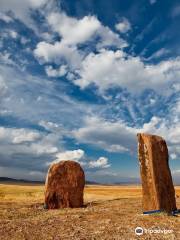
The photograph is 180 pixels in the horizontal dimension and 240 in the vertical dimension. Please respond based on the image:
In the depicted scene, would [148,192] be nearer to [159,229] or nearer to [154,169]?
[154,169]

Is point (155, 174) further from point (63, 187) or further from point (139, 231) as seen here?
point (63, 187)

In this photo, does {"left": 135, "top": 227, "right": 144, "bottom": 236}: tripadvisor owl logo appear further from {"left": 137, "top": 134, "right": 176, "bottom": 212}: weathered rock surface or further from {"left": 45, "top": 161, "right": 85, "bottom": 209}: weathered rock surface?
{"left": 45, "top": 161, "right": 85, "bottom": 209}: weathered rock surface

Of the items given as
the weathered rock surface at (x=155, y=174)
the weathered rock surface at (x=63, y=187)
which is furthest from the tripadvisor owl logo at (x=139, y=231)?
the weathered rock surface at (x=63, y=187)

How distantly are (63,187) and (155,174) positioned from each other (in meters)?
7.03

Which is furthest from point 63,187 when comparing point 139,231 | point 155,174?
point 139,231

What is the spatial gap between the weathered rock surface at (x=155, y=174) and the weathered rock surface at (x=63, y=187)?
595 centimetres

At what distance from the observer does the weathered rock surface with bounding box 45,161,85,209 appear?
72.8ft

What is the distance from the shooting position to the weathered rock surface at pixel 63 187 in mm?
22188

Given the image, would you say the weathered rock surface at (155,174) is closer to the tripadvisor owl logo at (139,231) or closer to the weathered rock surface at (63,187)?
the tripadvisor owl logo at (139,231)

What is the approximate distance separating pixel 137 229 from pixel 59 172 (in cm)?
989

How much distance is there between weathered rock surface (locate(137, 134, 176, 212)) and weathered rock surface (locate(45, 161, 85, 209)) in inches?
234

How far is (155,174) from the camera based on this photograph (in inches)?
695

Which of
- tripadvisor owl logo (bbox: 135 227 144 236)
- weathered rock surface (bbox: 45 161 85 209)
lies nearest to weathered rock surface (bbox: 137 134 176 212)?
tripadvisor owl logo (bbox: 135 227 144 236)

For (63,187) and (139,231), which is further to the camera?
(63,187)
